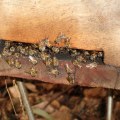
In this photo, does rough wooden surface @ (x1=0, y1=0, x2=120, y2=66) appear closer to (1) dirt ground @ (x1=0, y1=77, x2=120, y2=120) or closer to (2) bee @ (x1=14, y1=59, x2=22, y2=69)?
→ (2) bee @ (x1=14, y1=59, x2=22, y2=69)

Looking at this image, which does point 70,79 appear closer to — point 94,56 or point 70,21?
point 94,56

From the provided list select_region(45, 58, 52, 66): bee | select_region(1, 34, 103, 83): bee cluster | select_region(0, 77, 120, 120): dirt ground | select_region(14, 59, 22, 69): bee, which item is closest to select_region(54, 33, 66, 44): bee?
select_region(1, 34, 103, 83): bee cluster

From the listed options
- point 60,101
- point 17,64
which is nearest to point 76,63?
point 17,64

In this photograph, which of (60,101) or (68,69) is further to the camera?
(60,101)

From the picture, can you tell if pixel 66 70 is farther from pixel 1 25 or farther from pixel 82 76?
pixel 1 25

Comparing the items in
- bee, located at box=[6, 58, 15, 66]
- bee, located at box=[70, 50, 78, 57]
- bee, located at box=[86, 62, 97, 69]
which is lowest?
bee, located at box=[86, 62, 97, 69]

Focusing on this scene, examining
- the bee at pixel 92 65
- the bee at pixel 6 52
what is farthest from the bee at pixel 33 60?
the bee at pixel 92 65

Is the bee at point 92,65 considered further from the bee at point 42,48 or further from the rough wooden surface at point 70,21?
the bee at point 42,48
